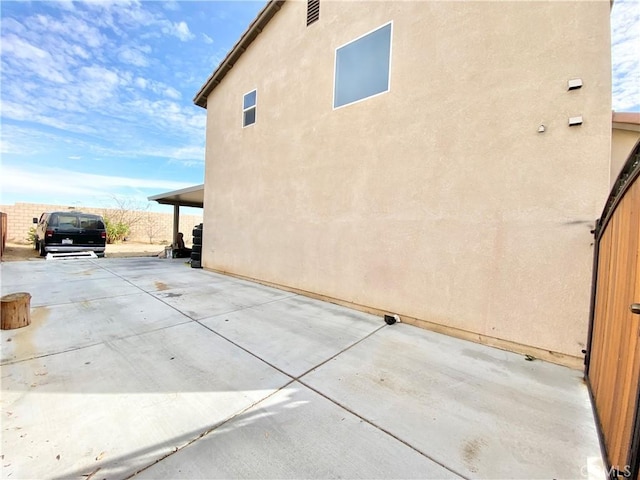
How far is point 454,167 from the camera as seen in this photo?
355cm

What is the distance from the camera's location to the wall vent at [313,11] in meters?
5.32

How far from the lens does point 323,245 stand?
16.7ft

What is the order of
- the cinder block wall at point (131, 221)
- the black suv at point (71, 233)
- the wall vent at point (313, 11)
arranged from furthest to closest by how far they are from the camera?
1. the cinder block wall at point (131, 221)
2. the black suv at point (71, 233)
3. the wall vent at point (313, 11)

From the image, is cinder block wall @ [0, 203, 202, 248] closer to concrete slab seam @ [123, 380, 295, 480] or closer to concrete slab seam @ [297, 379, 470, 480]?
concrete slab seam @ [123, 380, 295, 480]

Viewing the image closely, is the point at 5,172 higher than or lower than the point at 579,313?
higher

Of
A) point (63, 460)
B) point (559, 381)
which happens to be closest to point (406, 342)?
point (559, 381)

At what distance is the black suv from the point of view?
358 inches

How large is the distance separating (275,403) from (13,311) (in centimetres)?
375

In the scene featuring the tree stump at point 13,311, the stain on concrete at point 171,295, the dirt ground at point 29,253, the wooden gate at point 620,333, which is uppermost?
the wooden gate at point 620,333

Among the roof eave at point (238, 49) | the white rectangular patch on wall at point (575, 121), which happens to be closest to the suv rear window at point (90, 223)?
the roof eave at point (238, 49)

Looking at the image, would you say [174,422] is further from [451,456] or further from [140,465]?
[451,456]

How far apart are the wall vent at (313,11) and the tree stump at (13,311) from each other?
7.02 metres

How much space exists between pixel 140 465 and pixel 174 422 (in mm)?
342

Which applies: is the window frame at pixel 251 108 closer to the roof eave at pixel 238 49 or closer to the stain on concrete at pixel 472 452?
the roof eave at pixel 238 49
